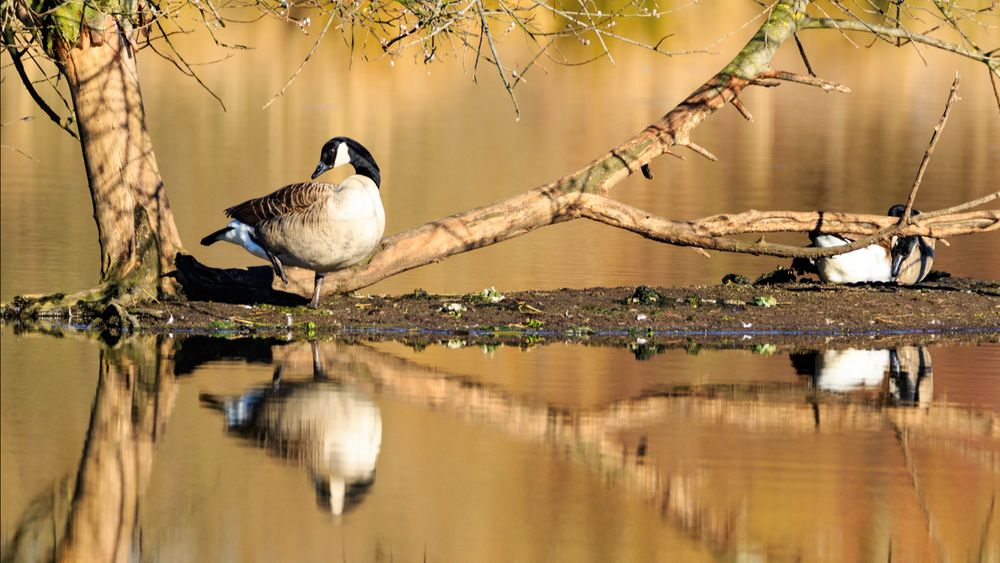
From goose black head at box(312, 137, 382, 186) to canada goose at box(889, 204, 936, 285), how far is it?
5258 millimetres

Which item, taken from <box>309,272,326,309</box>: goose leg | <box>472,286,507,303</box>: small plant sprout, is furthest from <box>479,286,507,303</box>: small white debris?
<box>309,272,326,309</box>: goose leg

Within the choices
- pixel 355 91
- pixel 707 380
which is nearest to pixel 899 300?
pixel 707 380

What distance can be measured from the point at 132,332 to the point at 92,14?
254 centimetres

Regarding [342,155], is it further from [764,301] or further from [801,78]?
[801,78]

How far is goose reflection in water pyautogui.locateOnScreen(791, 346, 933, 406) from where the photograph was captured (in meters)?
10.4

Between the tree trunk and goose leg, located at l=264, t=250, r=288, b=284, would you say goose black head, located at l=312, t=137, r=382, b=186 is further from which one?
the tree trunk

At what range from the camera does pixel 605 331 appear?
40.8 ft

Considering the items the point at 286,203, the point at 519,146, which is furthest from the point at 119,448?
the point at 519,146

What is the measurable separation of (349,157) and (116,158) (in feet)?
6.14

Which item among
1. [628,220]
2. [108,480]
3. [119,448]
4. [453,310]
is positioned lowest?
[108,480]

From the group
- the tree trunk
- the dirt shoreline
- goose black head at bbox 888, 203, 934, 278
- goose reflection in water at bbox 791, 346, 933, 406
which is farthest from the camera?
goose black head at bbox 888, 203, 934, 278

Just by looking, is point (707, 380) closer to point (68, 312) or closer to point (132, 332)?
point (132, 332)

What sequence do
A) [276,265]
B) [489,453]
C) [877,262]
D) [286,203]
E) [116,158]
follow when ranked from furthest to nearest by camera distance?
[877,262], [276,265], [116,158], [286,203], [489,453]

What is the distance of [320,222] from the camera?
11930 mm
